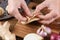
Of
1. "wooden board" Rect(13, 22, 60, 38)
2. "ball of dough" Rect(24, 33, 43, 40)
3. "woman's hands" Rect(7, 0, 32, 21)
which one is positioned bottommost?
"ball of dough" Rect(24, 33, 43, 40)

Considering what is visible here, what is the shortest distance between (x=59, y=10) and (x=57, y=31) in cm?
9

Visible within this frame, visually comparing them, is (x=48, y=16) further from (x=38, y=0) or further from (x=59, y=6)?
(x=38, y=0)

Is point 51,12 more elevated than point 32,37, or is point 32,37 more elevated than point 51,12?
point 51,12

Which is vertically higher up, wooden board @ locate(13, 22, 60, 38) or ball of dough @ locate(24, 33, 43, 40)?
wooden board @ locate(13, 22, 60, 38)

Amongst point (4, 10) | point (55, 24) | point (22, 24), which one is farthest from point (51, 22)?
point (4, 10)

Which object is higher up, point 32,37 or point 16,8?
point 16,8

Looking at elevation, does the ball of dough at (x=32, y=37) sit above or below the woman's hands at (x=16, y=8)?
below

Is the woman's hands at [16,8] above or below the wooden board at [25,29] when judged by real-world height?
above

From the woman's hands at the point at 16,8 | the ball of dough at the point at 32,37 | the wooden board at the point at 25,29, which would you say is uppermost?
the woman's hands at the point at 16,8

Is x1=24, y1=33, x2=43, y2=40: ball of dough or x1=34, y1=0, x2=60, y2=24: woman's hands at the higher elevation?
x1=34, y1=0, x2=60, y2=24: woman's hands

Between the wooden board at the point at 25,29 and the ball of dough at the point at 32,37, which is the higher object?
the wooden board at the point at 25,29

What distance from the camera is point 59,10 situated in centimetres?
78

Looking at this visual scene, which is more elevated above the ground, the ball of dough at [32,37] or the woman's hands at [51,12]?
the woman's hands at [51,12]

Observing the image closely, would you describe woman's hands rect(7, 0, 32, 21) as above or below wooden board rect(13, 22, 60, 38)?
above
